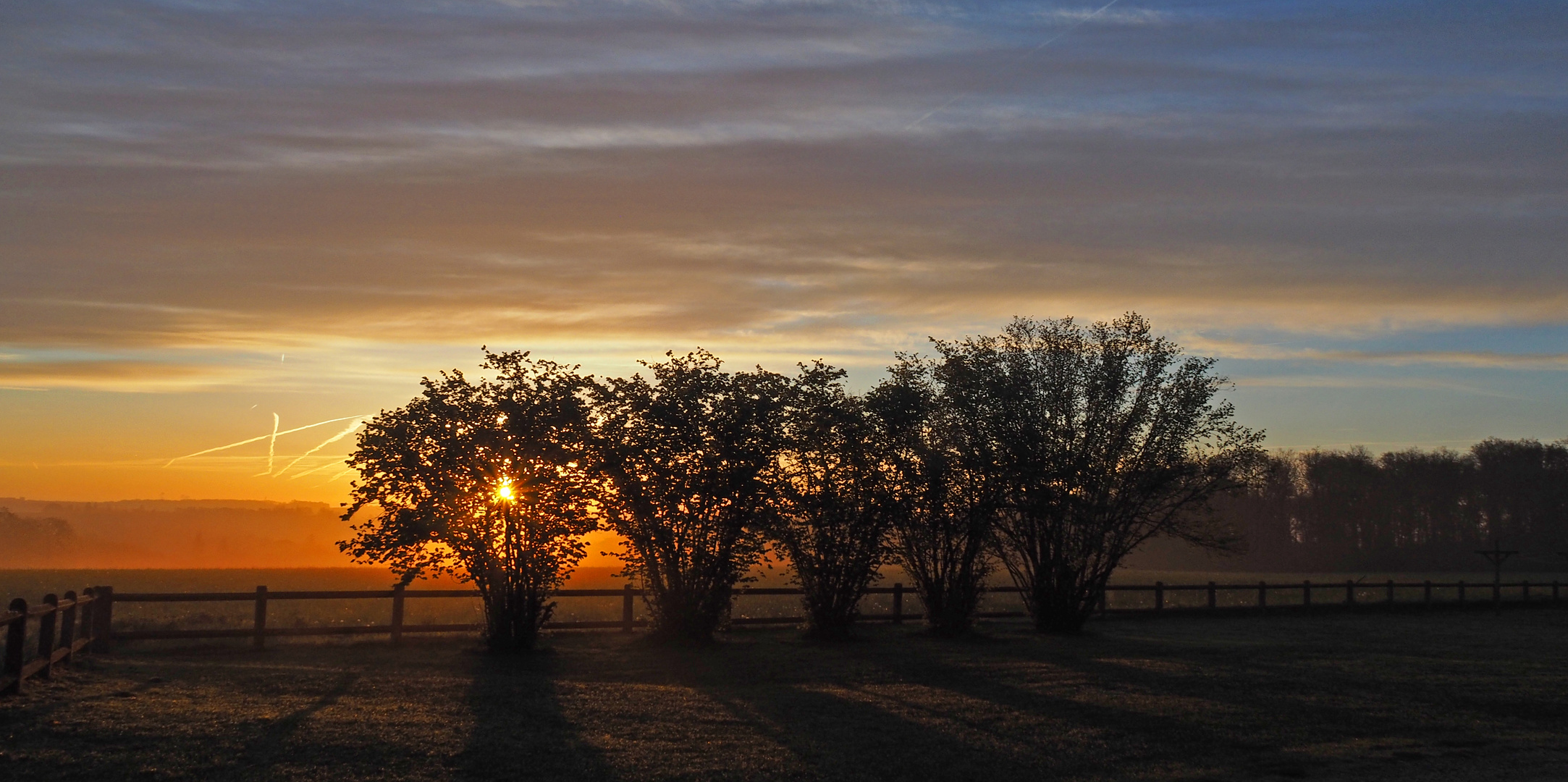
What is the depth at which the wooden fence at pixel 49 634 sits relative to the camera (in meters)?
11.2

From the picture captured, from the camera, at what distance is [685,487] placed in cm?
2056

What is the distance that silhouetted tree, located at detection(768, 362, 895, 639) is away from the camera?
21.6 meters

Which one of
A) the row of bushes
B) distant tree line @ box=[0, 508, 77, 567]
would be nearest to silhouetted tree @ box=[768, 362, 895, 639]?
the row of bushes

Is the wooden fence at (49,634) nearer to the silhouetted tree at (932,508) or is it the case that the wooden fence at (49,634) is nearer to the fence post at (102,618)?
the fence post at (102,618)

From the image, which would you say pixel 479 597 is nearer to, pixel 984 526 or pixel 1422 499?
pixel 984 526

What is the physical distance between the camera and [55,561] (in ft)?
434

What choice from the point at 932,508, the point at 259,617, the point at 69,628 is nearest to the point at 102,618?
the point at 259,617

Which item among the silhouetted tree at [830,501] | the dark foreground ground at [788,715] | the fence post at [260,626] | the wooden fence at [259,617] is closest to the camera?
the dark foreground ground at [788,715]

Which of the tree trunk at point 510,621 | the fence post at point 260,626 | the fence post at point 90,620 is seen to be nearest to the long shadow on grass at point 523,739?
the tree trunk at point 510,621

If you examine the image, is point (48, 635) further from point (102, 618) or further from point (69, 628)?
point (102, 618)

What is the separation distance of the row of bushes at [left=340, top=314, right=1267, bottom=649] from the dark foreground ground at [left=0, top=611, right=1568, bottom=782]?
6.68ft

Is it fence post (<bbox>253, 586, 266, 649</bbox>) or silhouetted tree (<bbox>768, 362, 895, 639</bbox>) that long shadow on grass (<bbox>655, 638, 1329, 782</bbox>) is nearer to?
silhouetted tree (<bbox>768, 362, 895, 639</bbox>)

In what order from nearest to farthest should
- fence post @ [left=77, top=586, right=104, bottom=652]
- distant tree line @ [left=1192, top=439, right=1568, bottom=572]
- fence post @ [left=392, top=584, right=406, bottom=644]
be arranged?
fence post @ [left=77, top=586, right=104, bottom=652] → fence post @ [left=392, top=584, right=406, bottom=644] → distant tree line @ [left=1192, top=439, right=1568, bottom=572]

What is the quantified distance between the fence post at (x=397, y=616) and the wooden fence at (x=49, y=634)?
4.21 m
